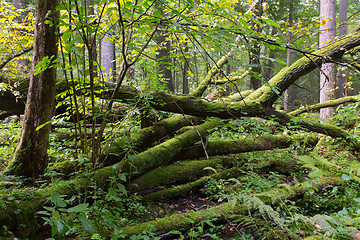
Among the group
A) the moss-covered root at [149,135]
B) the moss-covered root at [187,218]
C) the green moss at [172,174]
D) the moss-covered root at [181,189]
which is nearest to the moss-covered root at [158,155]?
the green moss at [172,174]

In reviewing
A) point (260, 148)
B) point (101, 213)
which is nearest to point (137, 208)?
point (101, 213)

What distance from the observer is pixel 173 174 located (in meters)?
4.82

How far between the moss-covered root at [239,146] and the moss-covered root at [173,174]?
8.5 inches

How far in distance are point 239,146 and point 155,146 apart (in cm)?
257

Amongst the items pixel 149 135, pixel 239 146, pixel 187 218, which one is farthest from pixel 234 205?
pixel 239 146

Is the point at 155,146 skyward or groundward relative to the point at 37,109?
groundward

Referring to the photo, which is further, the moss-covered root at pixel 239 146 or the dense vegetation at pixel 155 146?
the moss-covered root at pixel 239 146

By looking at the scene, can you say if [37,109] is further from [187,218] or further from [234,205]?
[234,205]

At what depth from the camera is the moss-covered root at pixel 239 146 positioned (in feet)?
18.1

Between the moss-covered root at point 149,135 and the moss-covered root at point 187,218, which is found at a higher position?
the moss-covered root at point 149,135

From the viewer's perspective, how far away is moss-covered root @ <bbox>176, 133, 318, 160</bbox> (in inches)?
217

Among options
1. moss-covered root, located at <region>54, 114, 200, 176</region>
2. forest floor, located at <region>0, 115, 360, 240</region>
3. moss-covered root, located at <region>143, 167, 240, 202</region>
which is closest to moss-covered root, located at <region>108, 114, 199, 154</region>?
moss-covered root, located at <region>54, 114, 200, 176</region>

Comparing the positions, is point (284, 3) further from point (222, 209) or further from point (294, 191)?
point (222, 209)

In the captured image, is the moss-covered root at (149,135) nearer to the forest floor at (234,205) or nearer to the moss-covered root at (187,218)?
the forest floor at (234,205)
